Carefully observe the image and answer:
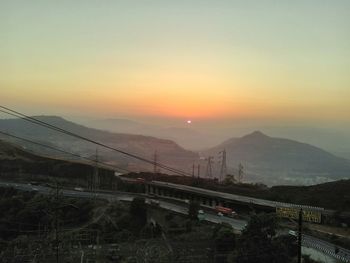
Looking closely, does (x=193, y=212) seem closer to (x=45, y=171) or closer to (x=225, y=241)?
(x=225, y=241)

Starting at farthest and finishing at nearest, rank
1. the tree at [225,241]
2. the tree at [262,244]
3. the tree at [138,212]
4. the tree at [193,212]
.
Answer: the tree at [138,212] → the tree at [193,212] → the tree at [225,241] → the tree at [262,244]

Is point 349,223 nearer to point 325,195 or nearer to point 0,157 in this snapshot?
point 325,195

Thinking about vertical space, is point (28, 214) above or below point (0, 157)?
below

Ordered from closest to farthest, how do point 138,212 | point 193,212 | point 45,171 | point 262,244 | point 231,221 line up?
point 262,244, point 231,221, point 193,212, point 138,212, point 45,171

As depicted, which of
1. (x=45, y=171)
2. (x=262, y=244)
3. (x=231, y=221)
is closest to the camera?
(x=262, y=244)

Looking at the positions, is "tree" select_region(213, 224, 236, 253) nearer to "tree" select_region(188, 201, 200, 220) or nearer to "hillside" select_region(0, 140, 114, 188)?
"tree" select_region(188, 201, 200, 220)

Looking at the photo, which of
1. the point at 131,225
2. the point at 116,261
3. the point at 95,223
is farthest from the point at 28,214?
the point at 116,261

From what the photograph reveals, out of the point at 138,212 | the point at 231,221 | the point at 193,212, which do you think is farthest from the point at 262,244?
the point at 138,212

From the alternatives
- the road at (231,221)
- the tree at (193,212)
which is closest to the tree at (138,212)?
the road at (231,221)

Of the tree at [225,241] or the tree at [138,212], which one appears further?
the tree at [138,212]

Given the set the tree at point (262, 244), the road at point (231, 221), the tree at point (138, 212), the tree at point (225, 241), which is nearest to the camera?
the tree at point (262, 244)

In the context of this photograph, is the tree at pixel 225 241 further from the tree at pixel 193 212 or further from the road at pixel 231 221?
the tree at pixel 193 212
